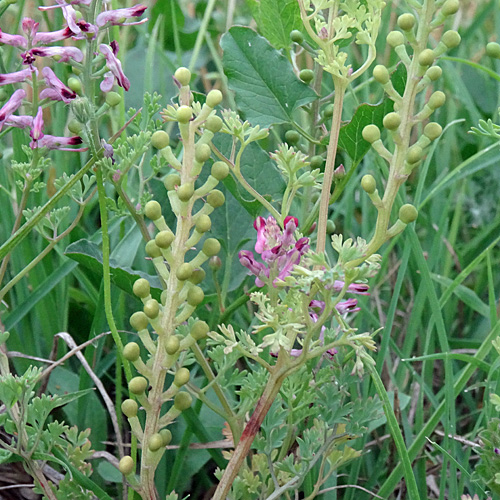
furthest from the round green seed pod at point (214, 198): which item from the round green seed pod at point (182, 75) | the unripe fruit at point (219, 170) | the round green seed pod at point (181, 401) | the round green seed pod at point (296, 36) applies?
the round green seed pod at point (296, 36)

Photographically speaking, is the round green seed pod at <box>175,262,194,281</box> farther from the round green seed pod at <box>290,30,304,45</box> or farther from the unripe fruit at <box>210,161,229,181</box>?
the round green seed pod at <box>290,30,304,45</box>

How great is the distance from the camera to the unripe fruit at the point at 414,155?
0.74 meters

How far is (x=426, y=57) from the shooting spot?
0.73 meters

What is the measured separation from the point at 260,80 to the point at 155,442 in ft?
2.11

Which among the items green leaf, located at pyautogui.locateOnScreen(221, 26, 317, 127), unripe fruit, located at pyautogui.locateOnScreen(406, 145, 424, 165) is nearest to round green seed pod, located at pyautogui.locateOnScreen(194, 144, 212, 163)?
unripe fruit, located at pyautogui.locateOnScreen(406, 145, 424, 165)

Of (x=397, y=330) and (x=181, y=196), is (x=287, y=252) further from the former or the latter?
(x=397, y=330)

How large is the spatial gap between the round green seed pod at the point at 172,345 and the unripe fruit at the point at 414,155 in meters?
0.33

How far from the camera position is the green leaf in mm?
1123

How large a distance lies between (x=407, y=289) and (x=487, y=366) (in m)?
0.62

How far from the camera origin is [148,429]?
32.0 inches

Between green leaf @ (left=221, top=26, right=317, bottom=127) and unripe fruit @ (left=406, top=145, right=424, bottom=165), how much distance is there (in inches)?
15.6

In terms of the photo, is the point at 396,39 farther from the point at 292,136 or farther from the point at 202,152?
the point at 292,136

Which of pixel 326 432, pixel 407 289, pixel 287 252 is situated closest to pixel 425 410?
pixel 407 289

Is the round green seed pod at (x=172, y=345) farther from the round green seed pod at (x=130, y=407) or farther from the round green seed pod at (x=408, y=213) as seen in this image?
the round green seed pod at (x=408, y=213)
